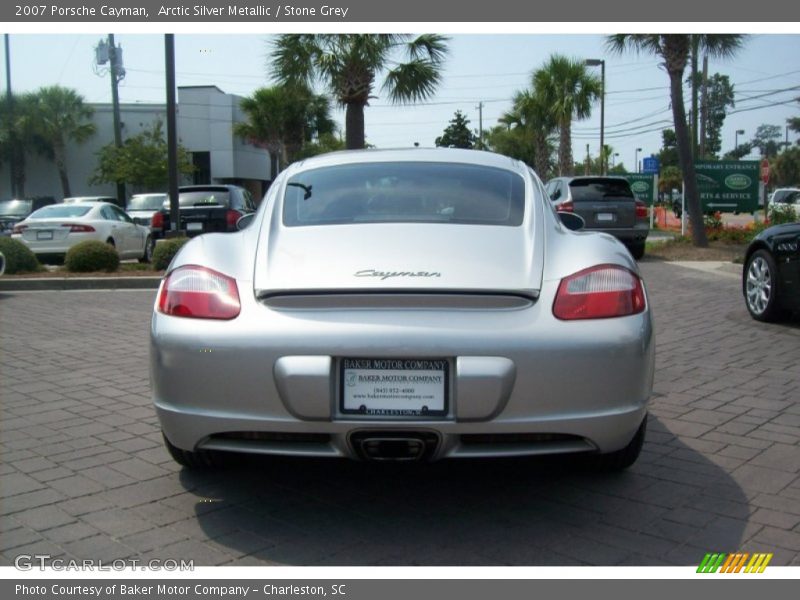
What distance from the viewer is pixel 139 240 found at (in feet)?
53.6

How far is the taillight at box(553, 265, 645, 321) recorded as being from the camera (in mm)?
3129

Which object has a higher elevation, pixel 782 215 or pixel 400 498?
pixel 782 215

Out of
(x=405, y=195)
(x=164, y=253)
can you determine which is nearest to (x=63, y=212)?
(x=164, y=253)

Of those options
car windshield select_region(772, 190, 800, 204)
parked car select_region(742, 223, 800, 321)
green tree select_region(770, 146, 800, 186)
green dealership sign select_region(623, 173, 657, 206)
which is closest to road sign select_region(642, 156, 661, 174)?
green dealership sign select_region(623, 173, 657, 206)

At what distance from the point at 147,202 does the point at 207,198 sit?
333 inches

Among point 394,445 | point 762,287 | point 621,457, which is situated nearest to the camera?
point 394,445

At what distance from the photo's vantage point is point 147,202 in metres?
23.7

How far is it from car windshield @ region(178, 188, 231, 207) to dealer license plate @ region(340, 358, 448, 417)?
13398mm

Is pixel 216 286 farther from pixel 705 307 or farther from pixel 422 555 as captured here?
pixel 705 307

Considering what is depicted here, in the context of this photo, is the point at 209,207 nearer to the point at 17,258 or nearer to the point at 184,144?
the point at 17,258

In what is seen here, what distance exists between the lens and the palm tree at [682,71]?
17844mm

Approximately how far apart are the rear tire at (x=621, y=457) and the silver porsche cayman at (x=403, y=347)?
1.41 feet

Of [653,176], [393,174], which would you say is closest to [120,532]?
[393,174]

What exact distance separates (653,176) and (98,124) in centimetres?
3010
